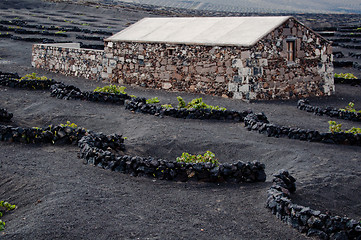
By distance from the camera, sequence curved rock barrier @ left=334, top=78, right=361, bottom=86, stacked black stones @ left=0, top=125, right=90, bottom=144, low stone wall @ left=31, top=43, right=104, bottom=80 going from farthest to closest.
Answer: curved rock barrier @ left=334, top=78, right=361, bottom=86, low stone wall @ left=31, top=43, right=104, bottom=80, stacked black stones @ left=0, top=125, right=90, bottom=144

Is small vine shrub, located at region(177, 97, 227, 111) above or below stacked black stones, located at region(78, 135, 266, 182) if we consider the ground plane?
above

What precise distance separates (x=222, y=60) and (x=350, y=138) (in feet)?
22.8

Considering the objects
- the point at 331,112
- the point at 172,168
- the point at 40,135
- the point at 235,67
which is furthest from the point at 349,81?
the point at 40,135

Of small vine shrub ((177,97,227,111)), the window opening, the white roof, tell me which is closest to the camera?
small vine shrub ((177,97,227,111))

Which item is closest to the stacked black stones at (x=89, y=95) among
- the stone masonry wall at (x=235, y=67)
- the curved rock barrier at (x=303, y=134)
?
the stone masonry wall at (x=235, y=67)

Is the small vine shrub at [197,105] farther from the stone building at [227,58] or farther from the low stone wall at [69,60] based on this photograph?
the low stone wall at [69,60]

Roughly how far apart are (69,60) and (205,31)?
25.5 ft

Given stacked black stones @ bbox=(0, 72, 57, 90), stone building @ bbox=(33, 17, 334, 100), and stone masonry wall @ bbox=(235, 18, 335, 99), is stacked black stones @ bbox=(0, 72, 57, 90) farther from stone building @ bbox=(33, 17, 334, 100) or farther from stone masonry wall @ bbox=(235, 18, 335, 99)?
stone masonry wall @ bbox=(235, 18, 335, 99)

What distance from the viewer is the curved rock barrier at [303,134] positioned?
1219 cm

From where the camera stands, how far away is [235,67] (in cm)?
1745

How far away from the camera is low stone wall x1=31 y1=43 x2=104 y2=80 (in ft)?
71.6

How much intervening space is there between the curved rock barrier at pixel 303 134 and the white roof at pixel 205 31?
15.9 feet

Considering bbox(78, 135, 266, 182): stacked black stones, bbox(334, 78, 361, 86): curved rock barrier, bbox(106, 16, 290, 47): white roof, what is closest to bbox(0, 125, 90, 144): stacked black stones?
bbox(78, 135, 266, 182): stacked black stones

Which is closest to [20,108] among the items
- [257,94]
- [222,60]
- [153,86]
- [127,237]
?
A: [153,86]
